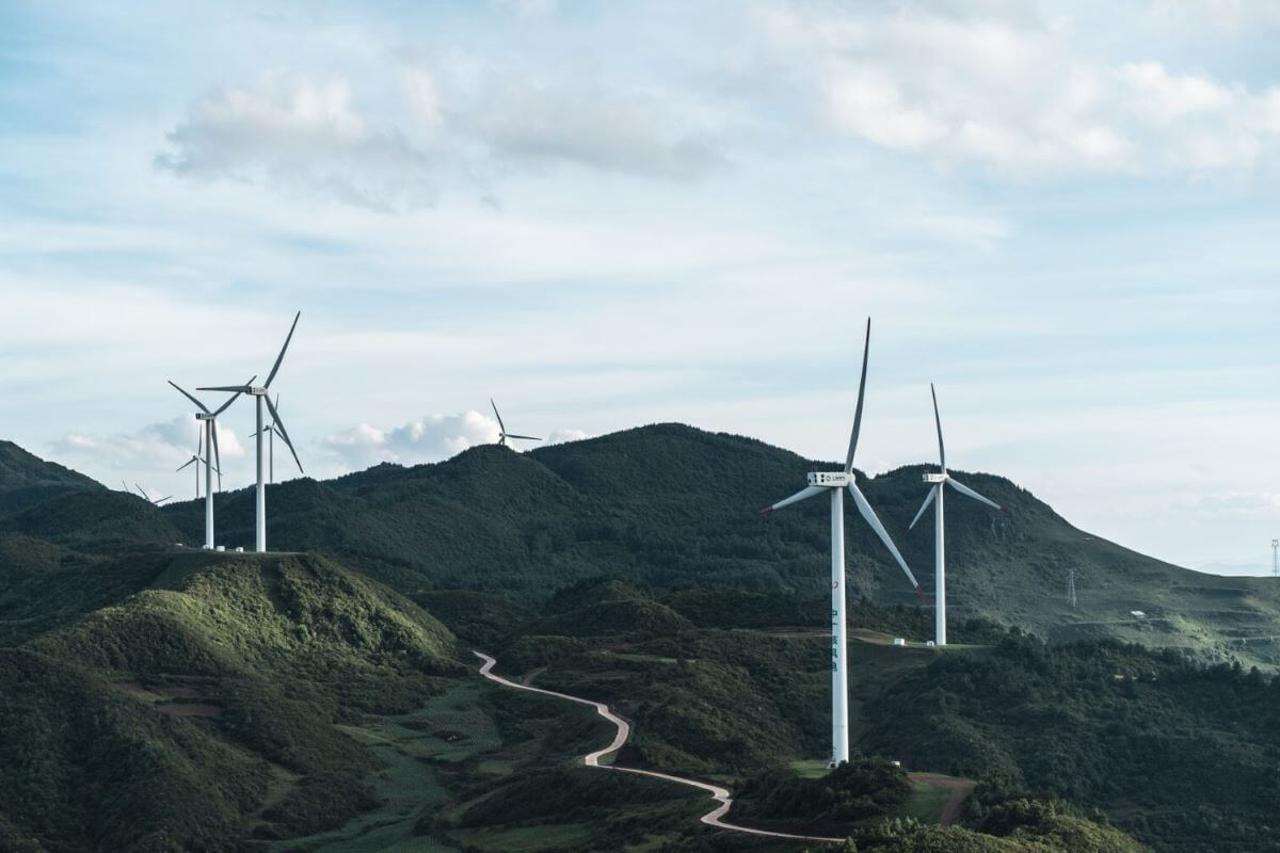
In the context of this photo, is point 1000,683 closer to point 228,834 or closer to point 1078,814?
point 1078,814

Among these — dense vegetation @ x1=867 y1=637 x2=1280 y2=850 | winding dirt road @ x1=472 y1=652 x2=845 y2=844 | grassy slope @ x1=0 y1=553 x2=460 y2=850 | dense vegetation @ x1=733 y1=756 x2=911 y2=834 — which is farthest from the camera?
dense vegetation @ x1=867 y1=637 x2=1280 y2=850

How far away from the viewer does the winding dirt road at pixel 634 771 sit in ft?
293

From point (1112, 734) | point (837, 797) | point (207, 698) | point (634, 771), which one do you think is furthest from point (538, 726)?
point (837, 797)

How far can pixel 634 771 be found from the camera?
11556 centimetres

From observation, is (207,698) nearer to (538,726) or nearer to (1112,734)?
(538,726)

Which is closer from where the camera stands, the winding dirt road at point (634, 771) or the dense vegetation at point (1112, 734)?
the winding dirt road at point (634, 771)

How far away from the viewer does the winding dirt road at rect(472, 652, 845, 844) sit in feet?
293

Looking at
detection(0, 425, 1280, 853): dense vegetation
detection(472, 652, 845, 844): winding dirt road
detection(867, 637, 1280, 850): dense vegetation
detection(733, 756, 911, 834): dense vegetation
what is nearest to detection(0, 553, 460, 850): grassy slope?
detection(0, 425, 1280, 853): dense vegetation

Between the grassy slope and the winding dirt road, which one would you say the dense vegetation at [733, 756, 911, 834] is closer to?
the winding dirt road

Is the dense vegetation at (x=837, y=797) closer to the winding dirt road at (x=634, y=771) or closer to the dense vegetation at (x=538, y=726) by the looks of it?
the dense vegetation at (x=538, y=726)

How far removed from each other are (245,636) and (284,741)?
2756 centimetres

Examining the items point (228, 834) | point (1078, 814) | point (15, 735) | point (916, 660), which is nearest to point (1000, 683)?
point (916, 660)

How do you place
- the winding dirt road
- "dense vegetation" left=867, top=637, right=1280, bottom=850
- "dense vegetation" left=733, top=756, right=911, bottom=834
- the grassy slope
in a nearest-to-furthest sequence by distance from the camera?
"dense vegetation" left=733, top=756, right=911, bottom=834 → the winding dirt road → the grassy slope → "dense vegetation" left=867, top=637, right=1280, bottom=850

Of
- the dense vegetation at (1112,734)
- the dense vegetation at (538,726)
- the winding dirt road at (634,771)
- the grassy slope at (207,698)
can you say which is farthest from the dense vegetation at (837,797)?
the grassy slope at (207,698)
